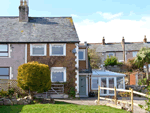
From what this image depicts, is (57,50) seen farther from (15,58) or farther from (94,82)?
(94,82)

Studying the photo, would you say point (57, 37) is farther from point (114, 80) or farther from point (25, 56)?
point (114, 80)

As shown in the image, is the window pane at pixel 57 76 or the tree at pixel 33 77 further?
the window pane at pixel 57 76

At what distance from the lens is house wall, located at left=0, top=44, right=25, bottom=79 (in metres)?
19.2

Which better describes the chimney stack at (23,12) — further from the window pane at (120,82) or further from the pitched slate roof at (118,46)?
the pitched slate roof at (118,46)

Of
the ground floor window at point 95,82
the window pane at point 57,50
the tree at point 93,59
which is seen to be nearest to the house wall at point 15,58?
the window pane at point 57,50

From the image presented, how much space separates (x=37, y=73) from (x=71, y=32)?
7.86 m

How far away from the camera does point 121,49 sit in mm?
48781

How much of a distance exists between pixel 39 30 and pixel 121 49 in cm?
3201

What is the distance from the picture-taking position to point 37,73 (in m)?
14.2

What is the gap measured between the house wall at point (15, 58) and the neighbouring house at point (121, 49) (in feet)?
96.0

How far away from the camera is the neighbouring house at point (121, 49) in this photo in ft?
157

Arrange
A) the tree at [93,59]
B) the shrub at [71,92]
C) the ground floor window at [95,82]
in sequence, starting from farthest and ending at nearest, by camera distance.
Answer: the tree at [93,59], the ground floor window at [95,82], the shrub at [71,92]

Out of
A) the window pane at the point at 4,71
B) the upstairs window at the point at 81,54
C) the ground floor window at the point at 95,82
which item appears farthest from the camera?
the ground floor window at the point at 95,82

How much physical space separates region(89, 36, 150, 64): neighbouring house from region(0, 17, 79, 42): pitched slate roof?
83.8 ft
